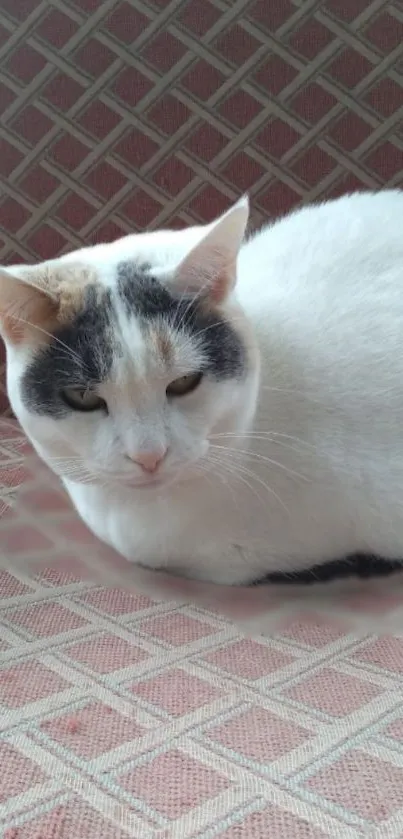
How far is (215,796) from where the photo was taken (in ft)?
1.71

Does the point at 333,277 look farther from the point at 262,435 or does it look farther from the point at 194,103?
the point at 194,103

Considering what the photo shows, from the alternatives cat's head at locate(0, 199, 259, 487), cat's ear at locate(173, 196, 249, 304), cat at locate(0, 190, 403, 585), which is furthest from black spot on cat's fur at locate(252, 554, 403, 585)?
cat's ear at locate(173, 196, 249, 304)

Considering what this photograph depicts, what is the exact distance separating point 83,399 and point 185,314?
12 centimetres

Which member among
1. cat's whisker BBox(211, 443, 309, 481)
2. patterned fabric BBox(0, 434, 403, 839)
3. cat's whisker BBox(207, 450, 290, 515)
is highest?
cat's whisker BBox(211, 443, 309, 481)

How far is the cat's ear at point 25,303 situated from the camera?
2.24 ft

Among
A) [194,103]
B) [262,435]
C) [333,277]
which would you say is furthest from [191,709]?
[194,103]

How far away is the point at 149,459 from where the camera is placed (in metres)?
0.68

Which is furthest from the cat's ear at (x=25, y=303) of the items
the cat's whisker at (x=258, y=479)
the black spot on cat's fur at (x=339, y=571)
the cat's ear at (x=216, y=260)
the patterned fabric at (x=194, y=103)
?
the patterned fabric at (x=194, y=103)

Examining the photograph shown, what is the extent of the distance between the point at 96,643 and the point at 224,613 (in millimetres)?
144

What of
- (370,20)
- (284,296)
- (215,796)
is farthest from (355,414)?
(370,20)

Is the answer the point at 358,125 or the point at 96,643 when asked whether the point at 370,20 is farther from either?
the point at 96,643

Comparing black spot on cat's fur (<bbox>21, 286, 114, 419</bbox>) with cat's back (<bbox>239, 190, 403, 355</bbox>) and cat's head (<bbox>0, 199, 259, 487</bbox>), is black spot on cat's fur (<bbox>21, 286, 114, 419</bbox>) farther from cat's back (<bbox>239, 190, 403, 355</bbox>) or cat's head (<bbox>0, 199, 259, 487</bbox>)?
cat's back (<bbox>239, 190, 403, 355</bbox>)

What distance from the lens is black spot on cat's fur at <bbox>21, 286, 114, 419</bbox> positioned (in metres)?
0.68

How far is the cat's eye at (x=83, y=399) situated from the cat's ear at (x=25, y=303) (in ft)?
0.20
